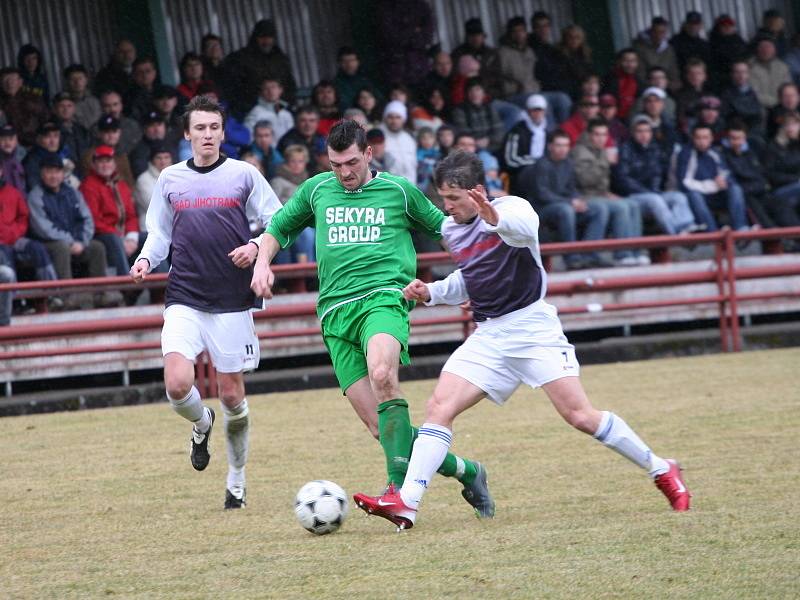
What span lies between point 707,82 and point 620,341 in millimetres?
4926

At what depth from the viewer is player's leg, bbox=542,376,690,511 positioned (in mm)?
6672

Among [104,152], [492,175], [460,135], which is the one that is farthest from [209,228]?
[460,135]

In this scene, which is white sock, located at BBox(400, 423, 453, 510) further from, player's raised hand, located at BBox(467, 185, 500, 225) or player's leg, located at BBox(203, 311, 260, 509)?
player's leg, located at BBox(203, 311, 260, 509)

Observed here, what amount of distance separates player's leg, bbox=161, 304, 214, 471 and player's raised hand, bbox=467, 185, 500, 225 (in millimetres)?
1879

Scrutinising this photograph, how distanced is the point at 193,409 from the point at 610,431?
2.23m

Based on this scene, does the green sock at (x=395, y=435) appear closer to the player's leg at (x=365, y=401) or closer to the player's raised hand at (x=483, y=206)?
the player's leg at (x=365, y=401)

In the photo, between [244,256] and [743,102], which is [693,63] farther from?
[244,256]

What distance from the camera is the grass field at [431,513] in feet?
17.4

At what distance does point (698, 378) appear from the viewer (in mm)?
12852

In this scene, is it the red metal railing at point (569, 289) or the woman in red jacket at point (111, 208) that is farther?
the woman in red jacket at point (111, 208)

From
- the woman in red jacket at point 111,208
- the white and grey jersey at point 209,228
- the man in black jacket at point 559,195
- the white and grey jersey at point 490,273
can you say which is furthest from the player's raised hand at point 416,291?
the man in black jacket at point 559,195

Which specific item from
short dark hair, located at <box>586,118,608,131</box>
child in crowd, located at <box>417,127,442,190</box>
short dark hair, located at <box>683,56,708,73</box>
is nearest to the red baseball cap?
child in crowd, located at <box>417,127,442,190</box>

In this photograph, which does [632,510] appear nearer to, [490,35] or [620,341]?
[620,341]

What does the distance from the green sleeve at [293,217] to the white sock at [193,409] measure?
0.93m
